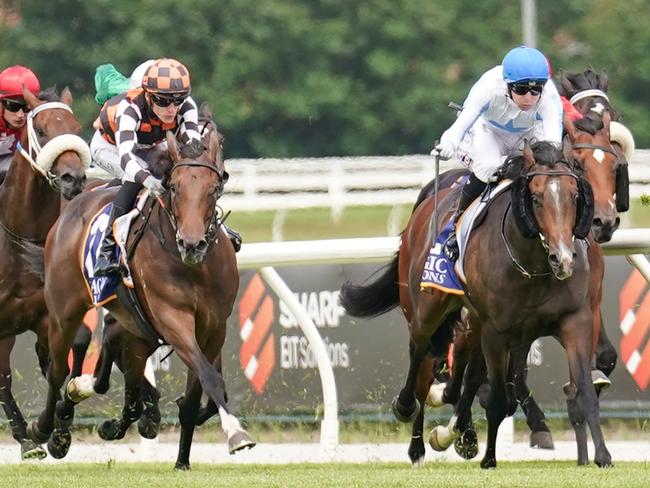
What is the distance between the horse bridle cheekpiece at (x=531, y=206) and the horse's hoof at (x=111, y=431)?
254 cm

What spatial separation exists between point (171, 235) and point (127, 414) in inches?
51.6

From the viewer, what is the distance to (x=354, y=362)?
32.7ft

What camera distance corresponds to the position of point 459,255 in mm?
8297

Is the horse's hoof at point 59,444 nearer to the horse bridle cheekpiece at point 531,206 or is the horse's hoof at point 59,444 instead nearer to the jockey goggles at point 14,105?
the jockey goggles at point 14,105

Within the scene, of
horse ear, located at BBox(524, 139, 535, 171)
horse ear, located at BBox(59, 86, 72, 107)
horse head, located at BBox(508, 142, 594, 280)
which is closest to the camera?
horse head, located at BBox(508, 142, 594, 280)

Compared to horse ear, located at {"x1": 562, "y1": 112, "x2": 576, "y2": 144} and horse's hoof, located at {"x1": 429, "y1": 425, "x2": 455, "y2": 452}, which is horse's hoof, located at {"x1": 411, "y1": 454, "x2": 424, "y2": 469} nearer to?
horse's hoof, located at {"x1": 429, "y1": 425, "x2": 455, "y2": 452}

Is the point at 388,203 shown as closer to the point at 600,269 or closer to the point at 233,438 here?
the point at 600,269

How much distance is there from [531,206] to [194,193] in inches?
59.8

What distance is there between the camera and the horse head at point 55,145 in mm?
8797

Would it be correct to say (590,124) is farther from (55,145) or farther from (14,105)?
(14,105)

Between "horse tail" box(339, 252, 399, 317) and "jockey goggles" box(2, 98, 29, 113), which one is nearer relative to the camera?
"horse tail" box(339, 252, 399, 317)

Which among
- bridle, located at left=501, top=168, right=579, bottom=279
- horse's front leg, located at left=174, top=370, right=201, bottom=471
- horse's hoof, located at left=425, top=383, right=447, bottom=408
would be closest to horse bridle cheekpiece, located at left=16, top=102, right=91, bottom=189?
horse's front leg, located at left=174, top=370, right=201, bottom=471

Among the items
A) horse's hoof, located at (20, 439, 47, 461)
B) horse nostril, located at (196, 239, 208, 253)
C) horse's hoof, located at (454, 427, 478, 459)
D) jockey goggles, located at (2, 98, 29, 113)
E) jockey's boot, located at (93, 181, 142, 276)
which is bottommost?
horse's hoof, located at (20, 439, 47, 461)

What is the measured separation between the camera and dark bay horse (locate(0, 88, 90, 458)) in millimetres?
9102
